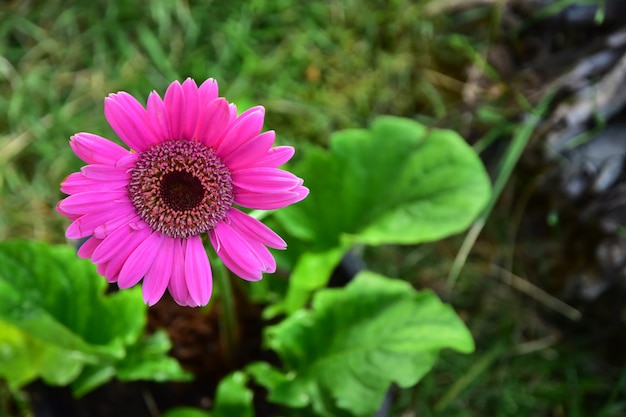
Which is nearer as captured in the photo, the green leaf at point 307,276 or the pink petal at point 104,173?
the pink petal at point 104,173

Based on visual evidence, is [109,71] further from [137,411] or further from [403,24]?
[137,411]

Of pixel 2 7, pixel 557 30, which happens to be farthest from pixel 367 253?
pixel 2 7

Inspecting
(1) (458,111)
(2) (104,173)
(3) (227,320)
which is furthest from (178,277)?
(1) (458,111)

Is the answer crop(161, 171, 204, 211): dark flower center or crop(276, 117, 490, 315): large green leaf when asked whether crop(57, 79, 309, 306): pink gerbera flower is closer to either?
crop(161, 171, 204, 211): dark flower center

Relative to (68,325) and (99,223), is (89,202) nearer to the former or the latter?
(99,223)

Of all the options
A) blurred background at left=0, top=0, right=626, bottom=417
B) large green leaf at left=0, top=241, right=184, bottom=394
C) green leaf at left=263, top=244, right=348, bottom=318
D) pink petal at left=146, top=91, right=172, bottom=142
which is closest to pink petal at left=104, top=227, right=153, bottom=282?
pink petal at left=146, top=91, right=172, bottom=142

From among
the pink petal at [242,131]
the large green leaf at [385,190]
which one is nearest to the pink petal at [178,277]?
the pink petal at [242,131]

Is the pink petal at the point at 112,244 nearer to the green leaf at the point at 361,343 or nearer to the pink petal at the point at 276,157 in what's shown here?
the pink petal at the point at 276,157
